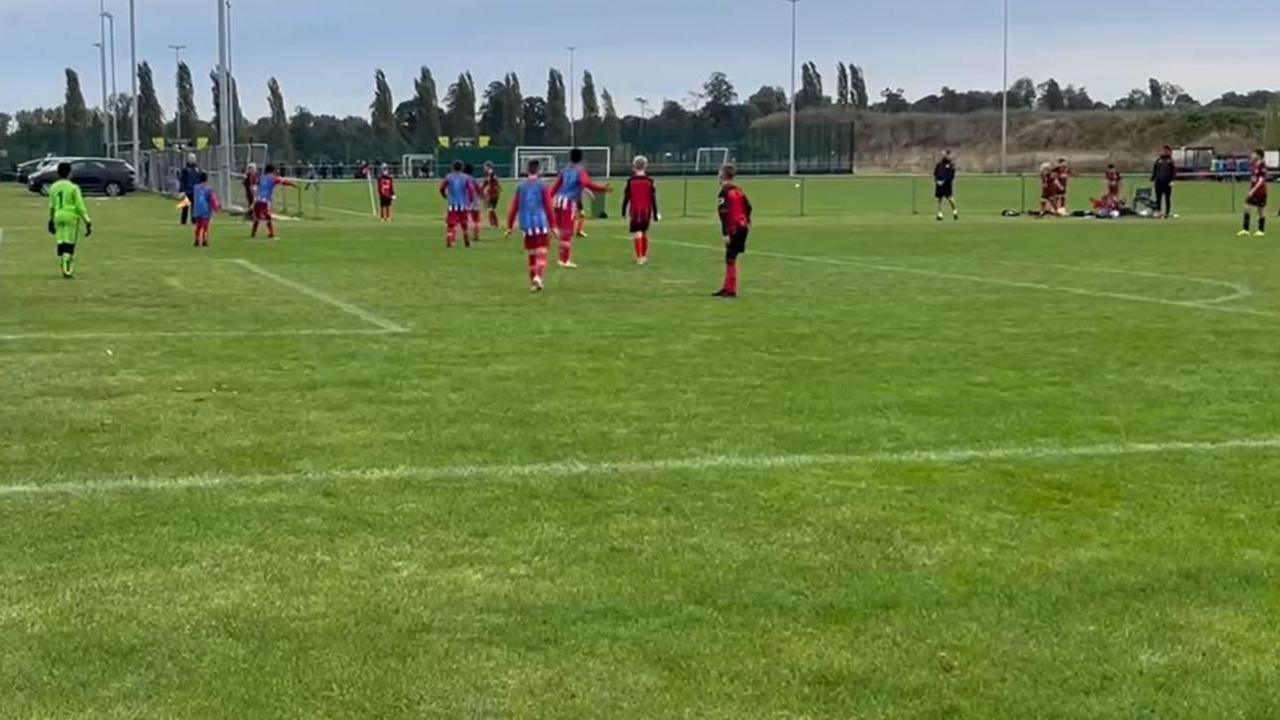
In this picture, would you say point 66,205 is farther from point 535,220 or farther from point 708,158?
point 708,158

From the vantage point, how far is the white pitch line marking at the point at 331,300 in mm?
15805

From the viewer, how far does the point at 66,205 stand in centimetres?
2247

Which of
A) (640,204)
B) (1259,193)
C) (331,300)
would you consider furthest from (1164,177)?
(331,300)

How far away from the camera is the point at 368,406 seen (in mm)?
10680

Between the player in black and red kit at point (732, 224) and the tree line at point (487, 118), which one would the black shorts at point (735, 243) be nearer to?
the player in black and red kit at point (732, 224)

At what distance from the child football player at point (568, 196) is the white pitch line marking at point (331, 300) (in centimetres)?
436

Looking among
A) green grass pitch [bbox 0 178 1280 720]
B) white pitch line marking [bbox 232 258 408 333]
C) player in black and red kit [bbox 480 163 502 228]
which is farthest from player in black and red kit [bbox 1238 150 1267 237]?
white pitch line marking [bbox 232 258 408 333]

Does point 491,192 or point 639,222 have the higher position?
point 491,192

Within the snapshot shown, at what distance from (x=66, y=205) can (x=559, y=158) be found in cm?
4372

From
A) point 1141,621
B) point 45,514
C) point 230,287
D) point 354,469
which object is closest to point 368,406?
point 354,469

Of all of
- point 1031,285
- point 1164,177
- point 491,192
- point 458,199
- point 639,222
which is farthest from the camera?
point 1164,177

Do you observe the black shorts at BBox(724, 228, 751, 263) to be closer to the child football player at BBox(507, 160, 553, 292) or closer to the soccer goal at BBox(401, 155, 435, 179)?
the child football player at BBox(507, 160, 553, 292)

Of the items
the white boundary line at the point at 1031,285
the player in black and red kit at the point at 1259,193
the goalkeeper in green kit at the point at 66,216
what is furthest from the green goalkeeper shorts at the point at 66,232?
the player in black and red kit at the point at 1259,193

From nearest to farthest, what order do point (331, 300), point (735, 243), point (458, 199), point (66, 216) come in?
1. point (331, 300)
2. point (735, 243)
3. point (66, 216)
4. point (458, 199)
